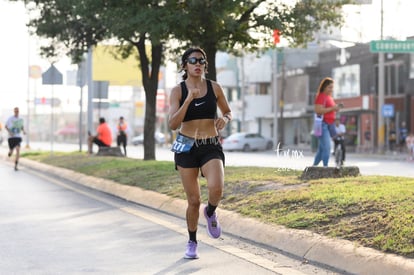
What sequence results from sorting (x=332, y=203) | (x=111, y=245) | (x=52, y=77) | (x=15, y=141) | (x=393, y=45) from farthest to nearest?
(x=393, y=45) < (x=52, y=77) < (x=15, y=141) < (x=332, y=203) < (x=111, y=245)

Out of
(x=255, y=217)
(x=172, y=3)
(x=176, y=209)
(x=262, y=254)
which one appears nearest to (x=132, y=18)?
(x=172, y=3)

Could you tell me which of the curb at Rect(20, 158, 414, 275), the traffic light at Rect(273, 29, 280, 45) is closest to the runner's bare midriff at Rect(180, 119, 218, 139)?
the curb at Rect(20, 158, 414, 275)

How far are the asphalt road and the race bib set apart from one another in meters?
0.95

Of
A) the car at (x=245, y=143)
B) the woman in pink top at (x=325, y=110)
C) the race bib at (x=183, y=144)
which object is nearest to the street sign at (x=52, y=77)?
the woman in pink top at (x=325, y=110)

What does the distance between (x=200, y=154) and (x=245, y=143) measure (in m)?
49.7

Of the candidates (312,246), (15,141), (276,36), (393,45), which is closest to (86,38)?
(15,141)

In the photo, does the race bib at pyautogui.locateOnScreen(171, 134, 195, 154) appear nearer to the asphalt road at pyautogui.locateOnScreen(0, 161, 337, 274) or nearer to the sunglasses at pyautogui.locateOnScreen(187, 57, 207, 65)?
the sunglasses at pyautogui.locateOnScreen(187, 57, 207, 65)

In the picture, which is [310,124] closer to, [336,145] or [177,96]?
[336,145]

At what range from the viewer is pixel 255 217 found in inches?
387

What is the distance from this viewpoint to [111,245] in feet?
29.3

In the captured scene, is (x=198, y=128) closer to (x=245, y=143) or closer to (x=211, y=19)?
(x=211, y=19)

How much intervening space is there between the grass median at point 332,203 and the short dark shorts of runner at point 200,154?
1.25m

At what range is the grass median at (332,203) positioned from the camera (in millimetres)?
7615

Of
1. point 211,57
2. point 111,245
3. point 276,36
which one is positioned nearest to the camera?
point 111,245
